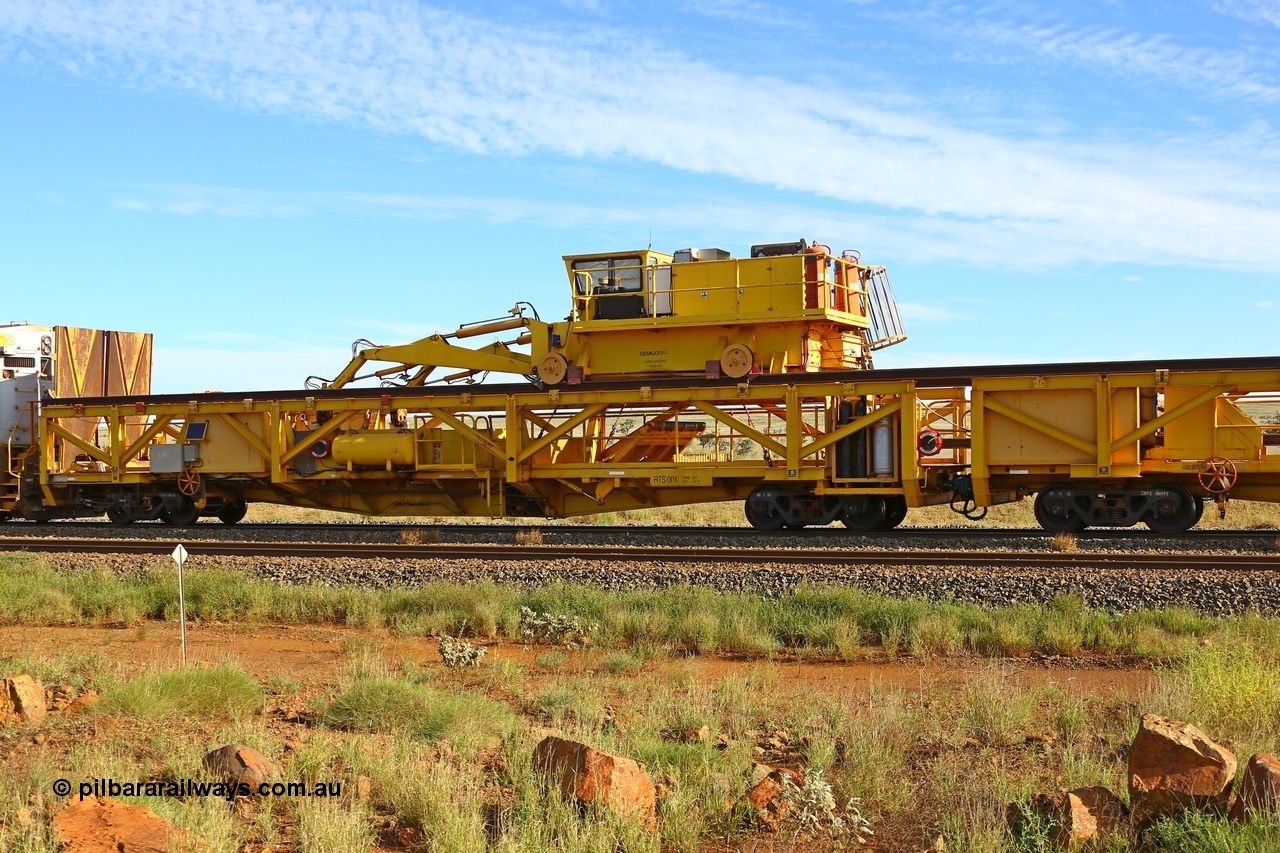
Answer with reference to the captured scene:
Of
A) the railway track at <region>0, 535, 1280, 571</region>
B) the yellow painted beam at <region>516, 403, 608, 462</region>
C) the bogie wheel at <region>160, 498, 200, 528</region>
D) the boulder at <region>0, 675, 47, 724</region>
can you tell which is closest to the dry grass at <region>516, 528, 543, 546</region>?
the railway track at <region>0, 535, 1280, 571</region>

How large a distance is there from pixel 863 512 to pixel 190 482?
1294 cm

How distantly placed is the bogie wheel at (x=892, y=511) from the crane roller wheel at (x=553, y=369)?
589 cm

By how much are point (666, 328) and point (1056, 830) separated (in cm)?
1548

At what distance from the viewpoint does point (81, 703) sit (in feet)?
28.2

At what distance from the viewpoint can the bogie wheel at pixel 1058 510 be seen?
18078 millimetres

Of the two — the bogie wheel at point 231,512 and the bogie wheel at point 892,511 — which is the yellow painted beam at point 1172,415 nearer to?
the bogie wheel at point 892,511

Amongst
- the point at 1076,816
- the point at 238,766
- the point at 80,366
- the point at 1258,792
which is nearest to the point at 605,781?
the point at 238,766

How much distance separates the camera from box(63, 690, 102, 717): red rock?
8.46m

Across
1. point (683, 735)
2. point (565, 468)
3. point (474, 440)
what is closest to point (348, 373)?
point (474, 440)

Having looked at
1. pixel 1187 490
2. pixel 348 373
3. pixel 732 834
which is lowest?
pixel 732 834

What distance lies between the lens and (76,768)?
6875 mm

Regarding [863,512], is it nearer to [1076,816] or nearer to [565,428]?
[565,428]

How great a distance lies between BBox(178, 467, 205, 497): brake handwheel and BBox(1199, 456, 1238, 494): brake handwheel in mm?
17601

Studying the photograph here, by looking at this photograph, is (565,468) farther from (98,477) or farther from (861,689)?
(861,689)
